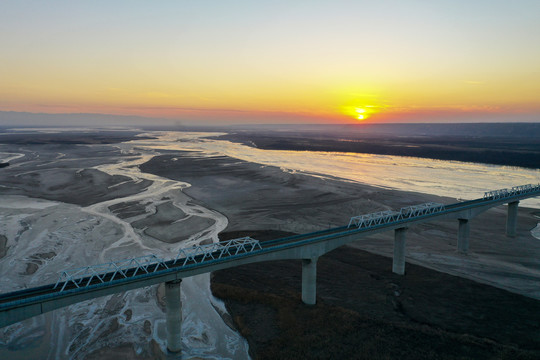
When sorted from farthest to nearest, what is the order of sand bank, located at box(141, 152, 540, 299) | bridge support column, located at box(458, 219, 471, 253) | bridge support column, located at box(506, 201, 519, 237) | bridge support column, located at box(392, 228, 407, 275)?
→ bridge support column, located at box(506, 201, 519, 237) → bridge support column, located at box(458, 219, 471, 253) → sand bank, located at box(141, 152, 540, 299) → bridge support column, located at box(392, 228, 407, 275)

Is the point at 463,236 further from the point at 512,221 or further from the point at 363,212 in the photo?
the point at 363,212

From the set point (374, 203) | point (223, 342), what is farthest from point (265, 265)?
point (374, 203)

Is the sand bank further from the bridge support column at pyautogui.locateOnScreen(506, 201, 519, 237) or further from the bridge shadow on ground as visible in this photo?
the bridge shadow on ground

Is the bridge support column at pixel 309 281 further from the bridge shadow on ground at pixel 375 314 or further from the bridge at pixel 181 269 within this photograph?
the bridge shadow on ground at pixel 375 314

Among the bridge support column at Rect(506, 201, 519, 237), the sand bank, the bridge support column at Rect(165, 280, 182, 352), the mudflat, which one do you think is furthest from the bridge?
the bridge support column at Rect(506, 201, 519, 237)

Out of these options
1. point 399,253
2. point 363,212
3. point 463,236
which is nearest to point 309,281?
point 399,253

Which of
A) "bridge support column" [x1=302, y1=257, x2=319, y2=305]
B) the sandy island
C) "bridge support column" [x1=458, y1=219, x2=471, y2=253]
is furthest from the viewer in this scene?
"bridge support column" [x1=458, y1=219, x2=471, y2=253]

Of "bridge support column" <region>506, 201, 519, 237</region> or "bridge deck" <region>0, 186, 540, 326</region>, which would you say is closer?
"bridge deck" <region>0, 186, 540, 326</region>

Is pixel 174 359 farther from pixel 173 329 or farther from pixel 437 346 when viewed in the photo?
pixel 437 346
